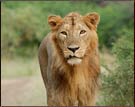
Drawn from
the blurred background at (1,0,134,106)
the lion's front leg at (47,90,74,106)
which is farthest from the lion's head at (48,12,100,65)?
the blurred background at (1,0,134,106)

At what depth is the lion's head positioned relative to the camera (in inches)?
267

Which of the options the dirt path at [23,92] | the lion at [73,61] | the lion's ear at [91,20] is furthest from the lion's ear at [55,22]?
the dirt path at [23,92]

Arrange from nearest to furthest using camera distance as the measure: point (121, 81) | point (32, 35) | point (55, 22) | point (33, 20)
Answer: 1. point (55, 22)
2. point (121, 81)
3. point (33, 20)
4. point (32, 35)

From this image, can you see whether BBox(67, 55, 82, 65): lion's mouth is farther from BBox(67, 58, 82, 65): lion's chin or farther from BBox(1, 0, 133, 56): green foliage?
BBox(1, 0, 133, 56): green foliage

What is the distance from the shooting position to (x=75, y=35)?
271 inches

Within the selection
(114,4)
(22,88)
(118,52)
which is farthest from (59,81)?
(114,4)

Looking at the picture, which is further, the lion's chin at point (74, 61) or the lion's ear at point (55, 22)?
the lion's ear at point (55, 22)

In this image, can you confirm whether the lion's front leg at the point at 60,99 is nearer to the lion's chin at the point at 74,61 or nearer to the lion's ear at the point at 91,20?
the lion's chin at the point at 74,61

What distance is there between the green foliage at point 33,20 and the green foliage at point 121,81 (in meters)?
7.98

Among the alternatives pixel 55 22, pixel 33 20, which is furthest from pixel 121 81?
pixel 33 20

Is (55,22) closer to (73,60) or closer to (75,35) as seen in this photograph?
(75,35)

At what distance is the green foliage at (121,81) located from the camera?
9180mm

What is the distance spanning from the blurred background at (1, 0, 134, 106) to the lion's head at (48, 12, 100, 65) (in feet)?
9.09

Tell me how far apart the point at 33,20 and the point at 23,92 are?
7.82m
